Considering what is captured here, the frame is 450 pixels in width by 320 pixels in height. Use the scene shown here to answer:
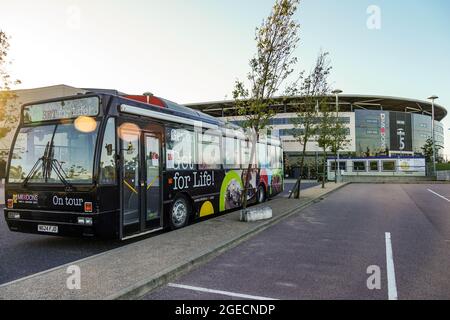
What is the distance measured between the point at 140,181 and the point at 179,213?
5.82ft

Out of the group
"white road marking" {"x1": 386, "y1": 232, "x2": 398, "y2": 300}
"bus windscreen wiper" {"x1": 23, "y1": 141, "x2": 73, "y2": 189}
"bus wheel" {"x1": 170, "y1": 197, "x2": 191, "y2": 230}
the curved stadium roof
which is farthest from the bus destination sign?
the curved stadium roof

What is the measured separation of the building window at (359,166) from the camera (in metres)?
40.7

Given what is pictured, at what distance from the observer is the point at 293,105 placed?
17.2 meters

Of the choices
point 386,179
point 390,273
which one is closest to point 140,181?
point 390,273

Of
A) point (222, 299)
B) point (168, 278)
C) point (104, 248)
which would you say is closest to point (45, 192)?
point (104, 248)

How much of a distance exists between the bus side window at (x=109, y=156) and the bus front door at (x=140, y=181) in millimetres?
241

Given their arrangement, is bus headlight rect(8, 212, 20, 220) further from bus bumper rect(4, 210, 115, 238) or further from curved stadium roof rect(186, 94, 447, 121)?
curved stadium roof rect(186, 94, 447, 121)

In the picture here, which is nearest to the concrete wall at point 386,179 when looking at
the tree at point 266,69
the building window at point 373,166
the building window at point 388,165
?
the building window at point 388,165

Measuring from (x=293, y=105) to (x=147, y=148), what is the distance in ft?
36.7

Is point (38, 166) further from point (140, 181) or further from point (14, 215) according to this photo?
point (140, 181)

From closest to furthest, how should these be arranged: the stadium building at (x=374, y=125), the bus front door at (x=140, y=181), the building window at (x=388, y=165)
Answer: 1. the bus front door at (x=140, y=181)
2. the building window at (x=388, y=165)
3. the stadium building at (x=374, y=125)

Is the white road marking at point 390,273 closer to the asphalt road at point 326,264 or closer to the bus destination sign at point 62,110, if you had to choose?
the asphalt road at point 326,264

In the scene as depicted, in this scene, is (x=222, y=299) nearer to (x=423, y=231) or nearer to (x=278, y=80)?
(x=423, y=231)

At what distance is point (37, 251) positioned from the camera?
21.8 ft
